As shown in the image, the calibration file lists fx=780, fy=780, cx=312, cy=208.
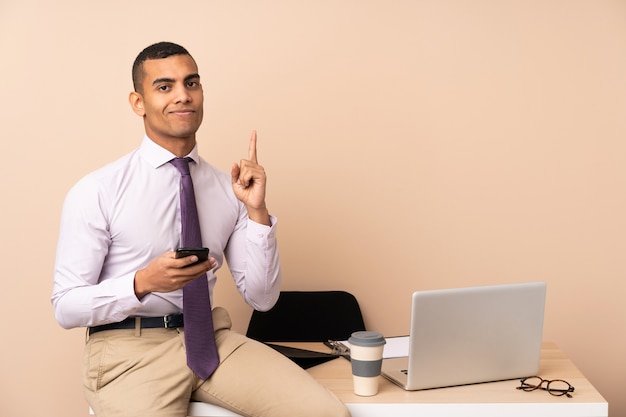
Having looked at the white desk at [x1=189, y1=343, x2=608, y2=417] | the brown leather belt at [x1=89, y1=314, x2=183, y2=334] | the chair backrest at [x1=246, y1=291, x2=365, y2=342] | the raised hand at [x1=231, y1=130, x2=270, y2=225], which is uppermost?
the raised hand at [x1=231, y1=130, x2=270, y2=225]

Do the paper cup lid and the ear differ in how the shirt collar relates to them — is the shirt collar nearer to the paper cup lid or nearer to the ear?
the ear

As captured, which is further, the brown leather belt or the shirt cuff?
the shirt cuff

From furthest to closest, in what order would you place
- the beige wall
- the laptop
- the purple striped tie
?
the beige wall, the purple striped tie, the laptop

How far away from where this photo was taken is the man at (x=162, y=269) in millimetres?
2199

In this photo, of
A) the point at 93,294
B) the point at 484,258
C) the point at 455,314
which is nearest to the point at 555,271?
the point at 484,258

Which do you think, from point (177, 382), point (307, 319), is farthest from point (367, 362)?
point (307, 319)

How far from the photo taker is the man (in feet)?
7.22

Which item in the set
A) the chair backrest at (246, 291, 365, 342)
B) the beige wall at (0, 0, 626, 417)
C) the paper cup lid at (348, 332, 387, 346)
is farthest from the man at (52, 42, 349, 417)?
the beige wall at (0, 0, 626, 417)

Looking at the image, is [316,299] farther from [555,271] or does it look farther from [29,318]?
[29,318]

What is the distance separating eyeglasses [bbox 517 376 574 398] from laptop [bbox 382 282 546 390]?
0.03m

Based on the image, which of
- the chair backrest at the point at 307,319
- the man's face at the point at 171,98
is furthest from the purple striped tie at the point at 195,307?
the chair backrest at the point at 307,319

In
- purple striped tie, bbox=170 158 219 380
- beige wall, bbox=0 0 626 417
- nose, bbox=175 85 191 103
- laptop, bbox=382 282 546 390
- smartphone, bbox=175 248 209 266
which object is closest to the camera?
smartphone, bbox=175 248 209 266

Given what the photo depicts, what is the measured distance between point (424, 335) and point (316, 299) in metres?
1.12

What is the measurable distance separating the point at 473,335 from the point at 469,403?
0.21 metres
